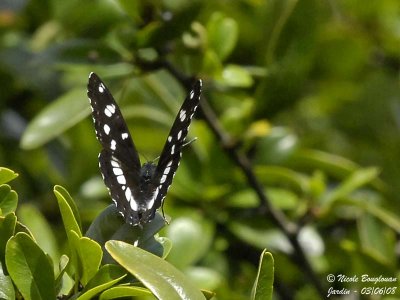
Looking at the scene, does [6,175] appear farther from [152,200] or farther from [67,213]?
[152,200]

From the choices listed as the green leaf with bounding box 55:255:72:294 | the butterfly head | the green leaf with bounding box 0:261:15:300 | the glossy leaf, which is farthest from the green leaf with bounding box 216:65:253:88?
the green leaf with bounding box 0:261:15:300

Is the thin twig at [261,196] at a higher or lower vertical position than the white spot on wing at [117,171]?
lower

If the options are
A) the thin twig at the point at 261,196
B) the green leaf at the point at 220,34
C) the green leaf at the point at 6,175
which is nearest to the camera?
the green leaf at the point at 6,175

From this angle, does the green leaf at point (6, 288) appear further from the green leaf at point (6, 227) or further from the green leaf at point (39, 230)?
the green leaf at point (39, 230)

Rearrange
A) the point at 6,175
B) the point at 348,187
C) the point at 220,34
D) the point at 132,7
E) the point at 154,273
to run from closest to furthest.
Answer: the point at 154,273
the point at 6,175
the point at 132,7
the point at 220,34
the point at 348,187

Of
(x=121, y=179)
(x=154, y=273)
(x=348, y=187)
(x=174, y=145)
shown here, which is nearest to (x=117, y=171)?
(x=121, y=179)

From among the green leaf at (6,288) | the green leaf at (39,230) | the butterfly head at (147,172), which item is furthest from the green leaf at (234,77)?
the green leaf at (6,288)

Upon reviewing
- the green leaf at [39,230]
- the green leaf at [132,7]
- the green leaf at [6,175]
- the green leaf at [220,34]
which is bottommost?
the green leaf at [39,230]
